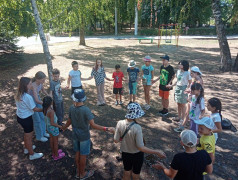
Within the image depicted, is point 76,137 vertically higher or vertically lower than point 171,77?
lower

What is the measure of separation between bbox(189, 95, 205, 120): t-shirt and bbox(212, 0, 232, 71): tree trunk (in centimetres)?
766

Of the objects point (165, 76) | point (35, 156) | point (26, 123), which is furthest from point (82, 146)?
point (165, 76)

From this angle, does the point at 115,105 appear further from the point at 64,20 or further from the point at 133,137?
the point at 133,137

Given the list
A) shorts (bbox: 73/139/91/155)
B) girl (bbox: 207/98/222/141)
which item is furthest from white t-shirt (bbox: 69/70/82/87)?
girl (bbox: 207/98/222/141)

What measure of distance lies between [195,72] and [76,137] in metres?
3.18

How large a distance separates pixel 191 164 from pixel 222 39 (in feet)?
32.7

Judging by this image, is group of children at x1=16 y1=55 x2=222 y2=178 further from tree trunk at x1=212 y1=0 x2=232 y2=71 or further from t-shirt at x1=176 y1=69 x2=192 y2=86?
tree trunk at x1=212 y1=0 x2=232 y2=71

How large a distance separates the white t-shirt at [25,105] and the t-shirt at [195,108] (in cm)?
331

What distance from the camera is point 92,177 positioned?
3715 mm

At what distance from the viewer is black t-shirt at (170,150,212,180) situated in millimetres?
2361

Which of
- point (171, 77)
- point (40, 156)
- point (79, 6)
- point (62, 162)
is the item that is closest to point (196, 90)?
point (171, 77)

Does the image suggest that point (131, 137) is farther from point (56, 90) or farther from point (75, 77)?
point (75, 77)

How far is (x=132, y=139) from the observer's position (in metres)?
2.91

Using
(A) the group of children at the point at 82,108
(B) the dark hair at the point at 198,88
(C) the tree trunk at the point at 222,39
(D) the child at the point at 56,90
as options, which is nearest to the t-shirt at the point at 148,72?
(A) the group of children at the point at 82,108
